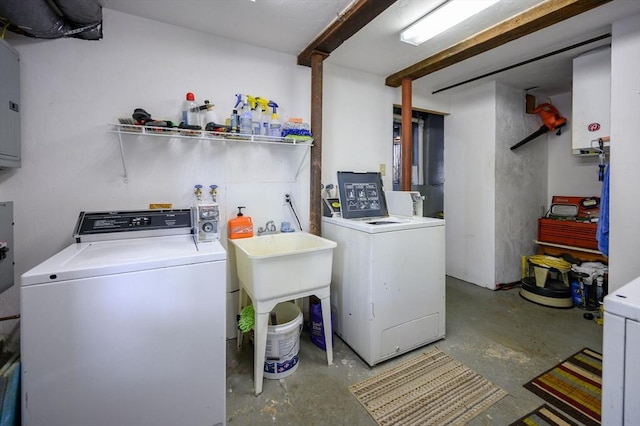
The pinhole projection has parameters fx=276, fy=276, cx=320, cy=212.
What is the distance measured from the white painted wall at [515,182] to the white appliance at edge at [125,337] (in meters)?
3.20

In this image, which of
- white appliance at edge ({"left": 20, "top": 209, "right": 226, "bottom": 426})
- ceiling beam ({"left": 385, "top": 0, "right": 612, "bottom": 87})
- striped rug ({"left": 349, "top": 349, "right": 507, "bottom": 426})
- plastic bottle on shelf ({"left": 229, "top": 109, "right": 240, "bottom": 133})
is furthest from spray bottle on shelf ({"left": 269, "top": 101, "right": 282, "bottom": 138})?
striped rug ({"left": 349, "top": 349, "right": 507, "bottom": 426})

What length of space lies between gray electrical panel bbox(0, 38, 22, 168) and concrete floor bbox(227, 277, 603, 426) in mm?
1762

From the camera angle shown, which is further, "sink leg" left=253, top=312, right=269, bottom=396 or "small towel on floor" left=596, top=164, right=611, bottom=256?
"small towel on floor" left=596, top=164, right=611, bottom=256

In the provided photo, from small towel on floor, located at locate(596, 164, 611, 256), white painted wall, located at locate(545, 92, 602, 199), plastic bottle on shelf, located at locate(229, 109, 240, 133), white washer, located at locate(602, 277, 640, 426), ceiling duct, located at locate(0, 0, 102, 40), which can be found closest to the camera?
white washer, located at locate(602, 277, 640, 426)

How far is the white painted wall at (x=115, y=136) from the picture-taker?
164 centimetres

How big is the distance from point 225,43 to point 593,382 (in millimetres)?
3394

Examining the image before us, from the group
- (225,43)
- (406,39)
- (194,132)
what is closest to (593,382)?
(406,39)

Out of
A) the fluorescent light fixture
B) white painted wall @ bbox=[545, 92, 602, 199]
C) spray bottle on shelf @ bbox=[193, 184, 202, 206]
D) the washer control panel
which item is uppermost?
the fluorescent light fixture

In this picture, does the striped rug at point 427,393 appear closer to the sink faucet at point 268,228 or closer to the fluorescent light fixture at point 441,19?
the sink faucet at point 268,228

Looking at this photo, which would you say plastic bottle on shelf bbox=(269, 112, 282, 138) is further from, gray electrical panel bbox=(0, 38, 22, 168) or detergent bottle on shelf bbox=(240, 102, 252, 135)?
gray electrical panel bbox=(0, 38, 22, 168)

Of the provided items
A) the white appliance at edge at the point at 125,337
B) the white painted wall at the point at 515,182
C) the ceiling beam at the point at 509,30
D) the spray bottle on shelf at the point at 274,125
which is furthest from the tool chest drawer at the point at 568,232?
the white appliance at edge at the point at 125,337

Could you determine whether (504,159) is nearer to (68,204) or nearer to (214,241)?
(214,241)

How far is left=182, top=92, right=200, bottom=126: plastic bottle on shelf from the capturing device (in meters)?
1.96

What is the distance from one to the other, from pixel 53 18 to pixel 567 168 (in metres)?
4.99
